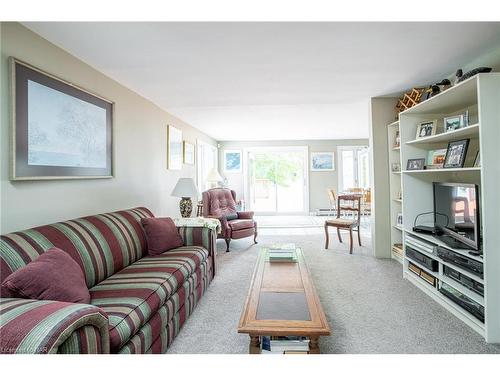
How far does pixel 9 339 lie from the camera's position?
866 mm

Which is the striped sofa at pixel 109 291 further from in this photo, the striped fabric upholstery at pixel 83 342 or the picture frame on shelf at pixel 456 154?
the picture frame on shelf at pixel 456 154

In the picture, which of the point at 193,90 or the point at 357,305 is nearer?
the point at 357,305

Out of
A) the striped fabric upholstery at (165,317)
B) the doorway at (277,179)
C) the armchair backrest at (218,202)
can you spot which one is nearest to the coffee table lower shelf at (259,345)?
the striped fabric upholstery at (165,317)

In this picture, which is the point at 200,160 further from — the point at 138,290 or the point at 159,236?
the point at 138,290

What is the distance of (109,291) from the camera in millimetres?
1610

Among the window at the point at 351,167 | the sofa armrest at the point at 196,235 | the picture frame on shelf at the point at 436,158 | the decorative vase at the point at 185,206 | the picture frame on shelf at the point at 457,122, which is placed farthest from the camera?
the window at the point at 351,167

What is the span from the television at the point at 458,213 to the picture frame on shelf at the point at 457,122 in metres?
0.51

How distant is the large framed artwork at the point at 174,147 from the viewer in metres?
4.21

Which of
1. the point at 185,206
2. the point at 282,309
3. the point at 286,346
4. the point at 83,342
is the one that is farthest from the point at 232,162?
the point at 83,342

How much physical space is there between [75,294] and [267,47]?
2078 millimetres

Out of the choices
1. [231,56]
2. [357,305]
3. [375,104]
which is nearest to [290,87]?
[231,56]

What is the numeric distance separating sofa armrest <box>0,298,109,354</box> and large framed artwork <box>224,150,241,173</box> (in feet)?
22.1

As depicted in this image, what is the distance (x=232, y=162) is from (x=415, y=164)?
5501mm
